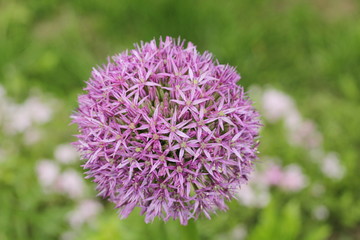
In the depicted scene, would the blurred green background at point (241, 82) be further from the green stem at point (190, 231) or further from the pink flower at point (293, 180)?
the green stem at point (190, 231)

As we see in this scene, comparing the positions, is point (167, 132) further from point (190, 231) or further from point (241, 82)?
point (241, 82)

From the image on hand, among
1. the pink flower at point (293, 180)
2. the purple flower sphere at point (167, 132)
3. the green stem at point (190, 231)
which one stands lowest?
the green stem at point (190, 231)

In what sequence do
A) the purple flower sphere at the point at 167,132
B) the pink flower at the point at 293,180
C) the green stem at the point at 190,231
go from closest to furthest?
1. the purple flower sphere at the point at 167,132
2. the green stem at the point at 190,231
3. the pink flower at the point at 293,180

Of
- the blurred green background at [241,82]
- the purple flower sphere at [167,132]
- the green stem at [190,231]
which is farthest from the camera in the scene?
the blurred green background at [241,82]

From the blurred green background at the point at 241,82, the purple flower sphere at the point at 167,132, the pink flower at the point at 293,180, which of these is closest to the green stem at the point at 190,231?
the purple flower sphere at the point at 167,132

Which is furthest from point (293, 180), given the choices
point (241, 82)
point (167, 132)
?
point (167, 132)

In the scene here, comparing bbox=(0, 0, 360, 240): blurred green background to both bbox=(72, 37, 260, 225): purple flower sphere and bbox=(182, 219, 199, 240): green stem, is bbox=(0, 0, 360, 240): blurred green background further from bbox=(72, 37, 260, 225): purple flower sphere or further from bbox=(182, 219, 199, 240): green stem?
bbox=(72, 37, 260, 225): purple flower sphere

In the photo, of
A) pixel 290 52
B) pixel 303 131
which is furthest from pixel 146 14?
pixel 303 131
